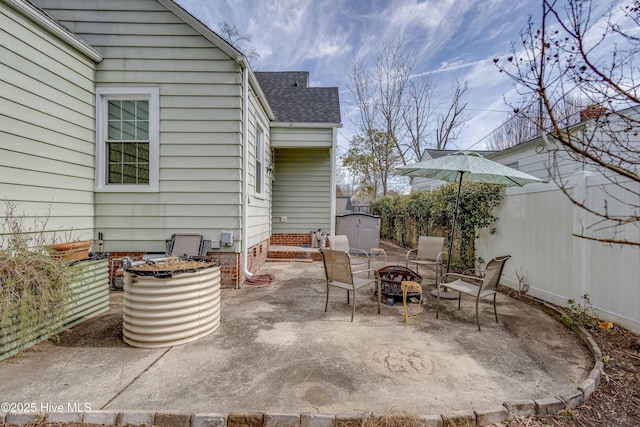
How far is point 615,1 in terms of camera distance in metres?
2.01

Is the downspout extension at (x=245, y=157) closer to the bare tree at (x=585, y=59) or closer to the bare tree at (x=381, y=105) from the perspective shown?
the bare tree at (x=585, y=59)

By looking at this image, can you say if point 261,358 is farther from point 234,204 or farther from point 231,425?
point 234,204

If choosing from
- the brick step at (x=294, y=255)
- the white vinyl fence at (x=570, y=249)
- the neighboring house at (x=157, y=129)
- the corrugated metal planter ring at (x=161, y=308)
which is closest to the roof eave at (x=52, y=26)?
the neighboring house at (x=157, y=129)

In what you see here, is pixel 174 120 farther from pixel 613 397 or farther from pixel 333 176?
pixel 613 397

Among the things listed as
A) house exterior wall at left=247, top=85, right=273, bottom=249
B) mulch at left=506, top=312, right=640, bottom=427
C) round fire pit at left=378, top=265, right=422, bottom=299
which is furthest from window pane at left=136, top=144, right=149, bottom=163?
mulch at left=506, top=312, right=640, bottom=427

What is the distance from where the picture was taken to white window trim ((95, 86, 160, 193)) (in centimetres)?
498

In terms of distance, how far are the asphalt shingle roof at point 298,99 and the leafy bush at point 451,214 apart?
354cm

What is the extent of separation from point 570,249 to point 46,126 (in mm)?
7428

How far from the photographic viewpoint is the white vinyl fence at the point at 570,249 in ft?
11.1

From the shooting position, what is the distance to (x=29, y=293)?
8.68 ft

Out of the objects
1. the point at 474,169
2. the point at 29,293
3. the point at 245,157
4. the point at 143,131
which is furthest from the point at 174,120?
the point at 474,169

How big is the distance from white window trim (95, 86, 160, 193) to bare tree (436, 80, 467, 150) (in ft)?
57.0

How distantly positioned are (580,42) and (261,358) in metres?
3.21

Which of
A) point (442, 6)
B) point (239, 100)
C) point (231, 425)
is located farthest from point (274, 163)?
point (442, 6)
